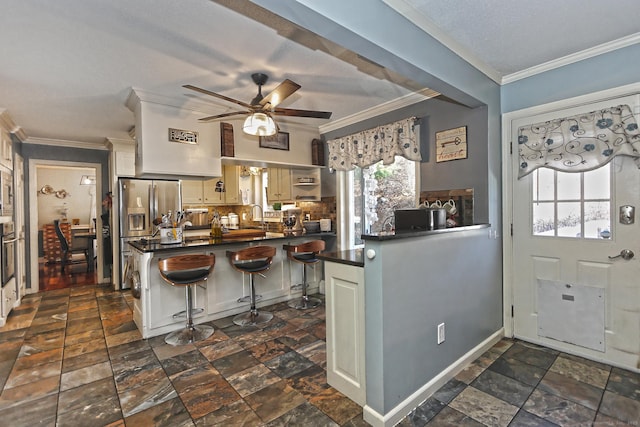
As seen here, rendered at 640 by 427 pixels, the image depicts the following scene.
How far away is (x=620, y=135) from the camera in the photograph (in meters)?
2.27

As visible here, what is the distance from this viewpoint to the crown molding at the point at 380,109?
3.21 metres

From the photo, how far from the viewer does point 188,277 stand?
2967 millimetres

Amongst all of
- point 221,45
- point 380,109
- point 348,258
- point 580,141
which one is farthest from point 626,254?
point 221,45

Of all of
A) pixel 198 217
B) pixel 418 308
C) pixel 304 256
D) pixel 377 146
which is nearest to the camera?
pixel 418 308

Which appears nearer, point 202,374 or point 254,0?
point 254,0

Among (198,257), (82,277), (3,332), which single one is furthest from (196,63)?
(82,277)

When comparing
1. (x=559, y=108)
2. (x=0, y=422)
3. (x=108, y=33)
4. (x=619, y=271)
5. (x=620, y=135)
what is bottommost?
(x=0, y=422)

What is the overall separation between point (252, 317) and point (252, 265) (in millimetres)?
583

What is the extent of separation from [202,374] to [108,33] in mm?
2462

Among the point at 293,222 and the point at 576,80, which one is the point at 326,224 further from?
the point at 576,80

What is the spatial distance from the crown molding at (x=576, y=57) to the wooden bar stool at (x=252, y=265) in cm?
287

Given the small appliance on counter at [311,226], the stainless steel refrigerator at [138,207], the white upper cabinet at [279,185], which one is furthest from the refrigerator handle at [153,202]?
the small appliance on counter at [311,226]

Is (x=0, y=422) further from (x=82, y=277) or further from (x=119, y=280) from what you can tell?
(x=82, y=277)

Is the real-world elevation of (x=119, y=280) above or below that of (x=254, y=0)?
below
